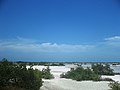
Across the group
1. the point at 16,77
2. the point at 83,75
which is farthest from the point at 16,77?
the point at 83,75

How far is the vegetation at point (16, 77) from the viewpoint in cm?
1009

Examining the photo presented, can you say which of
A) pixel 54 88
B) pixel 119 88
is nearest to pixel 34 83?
pixel 54 88

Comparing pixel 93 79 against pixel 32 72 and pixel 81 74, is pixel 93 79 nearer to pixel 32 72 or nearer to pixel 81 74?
pixel 81 74

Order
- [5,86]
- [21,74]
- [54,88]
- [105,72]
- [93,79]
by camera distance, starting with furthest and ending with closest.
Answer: [105,72] < [93,79] < [54,88] < [21,74] < [5,86]

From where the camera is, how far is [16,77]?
10.5 metres

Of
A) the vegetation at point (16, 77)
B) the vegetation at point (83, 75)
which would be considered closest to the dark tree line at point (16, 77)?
the vegetation at point (16, 77)

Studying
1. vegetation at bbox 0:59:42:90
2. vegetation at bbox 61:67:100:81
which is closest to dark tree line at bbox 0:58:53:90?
vegetation at bbox 0:59:42:90

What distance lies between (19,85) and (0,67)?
0.94m

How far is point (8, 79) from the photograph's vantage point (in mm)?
10211

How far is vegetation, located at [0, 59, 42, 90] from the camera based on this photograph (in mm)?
10086

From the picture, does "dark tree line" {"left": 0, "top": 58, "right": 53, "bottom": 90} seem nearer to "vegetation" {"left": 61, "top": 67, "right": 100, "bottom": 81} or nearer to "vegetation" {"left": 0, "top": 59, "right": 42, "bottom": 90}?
"vegetation" {"left": 0, "top": 59, "right": 42, "bottom": 90}

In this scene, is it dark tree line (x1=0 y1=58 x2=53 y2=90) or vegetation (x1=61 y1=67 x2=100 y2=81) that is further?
vegetation (x1=61 y1=67 x2=100 y2=81)

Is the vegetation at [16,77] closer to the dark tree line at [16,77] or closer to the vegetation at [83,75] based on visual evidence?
the dark tree line at [16,77]

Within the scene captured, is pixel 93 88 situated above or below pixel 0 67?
below
